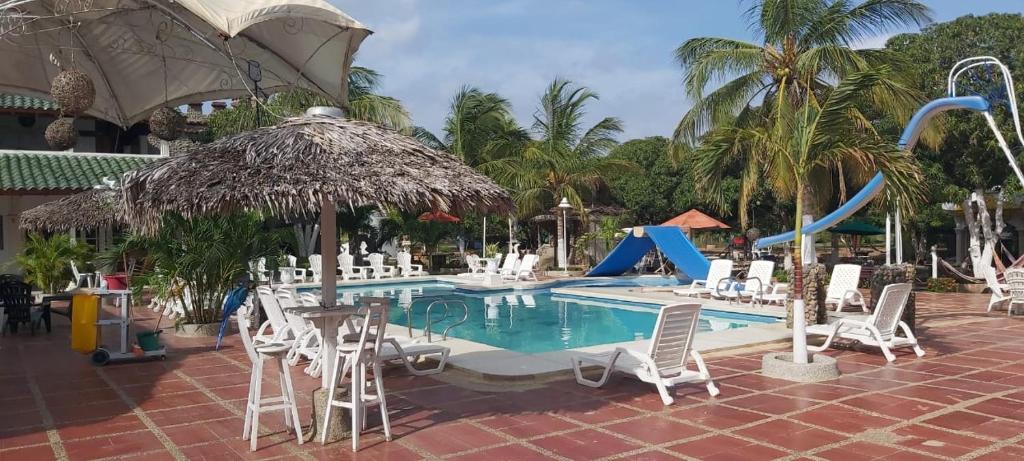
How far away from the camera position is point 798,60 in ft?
51.8

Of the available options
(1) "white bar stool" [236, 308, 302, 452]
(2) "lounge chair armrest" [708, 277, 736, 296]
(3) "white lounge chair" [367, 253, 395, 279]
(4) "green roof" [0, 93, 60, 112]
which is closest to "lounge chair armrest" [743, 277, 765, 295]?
(2) "lounge chair armrest" [708, 277, 736, 296]

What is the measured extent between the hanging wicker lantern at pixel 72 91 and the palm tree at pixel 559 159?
18322 millimetres

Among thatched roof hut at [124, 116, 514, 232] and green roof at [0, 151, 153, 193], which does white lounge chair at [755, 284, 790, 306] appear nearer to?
thatched roof hut at [124, 116, 514, 232]

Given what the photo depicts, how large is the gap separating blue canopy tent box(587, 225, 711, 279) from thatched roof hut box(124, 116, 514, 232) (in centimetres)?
1367

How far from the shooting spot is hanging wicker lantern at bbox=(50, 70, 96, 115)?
21.0 feet

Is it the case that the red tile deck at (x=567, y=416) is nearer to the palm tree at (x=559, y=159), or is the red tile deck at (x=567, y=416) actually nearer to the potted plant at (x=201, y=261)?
the potted plant at (x=201, y=261)

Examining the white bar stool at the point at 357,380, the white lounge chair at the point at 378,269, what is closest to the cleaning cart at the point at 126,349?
the white bar stool at the point at 357,380

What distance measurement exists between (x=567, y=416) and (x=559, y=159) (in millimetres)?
19922

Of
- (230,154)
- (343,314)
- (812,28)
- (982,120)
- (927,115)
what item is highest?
(812,28)

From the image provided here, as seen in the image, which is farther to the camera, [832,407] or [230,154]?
[832,407]

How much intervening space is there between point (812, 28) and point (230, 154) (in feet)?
45.1

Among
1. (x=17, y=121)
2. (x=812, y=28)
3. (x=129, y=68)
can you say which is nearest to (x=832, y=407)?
(x=129, y=68)

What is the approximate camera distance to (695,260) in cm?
1858

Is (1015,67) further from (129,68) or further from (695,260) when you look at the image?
(129,68)
